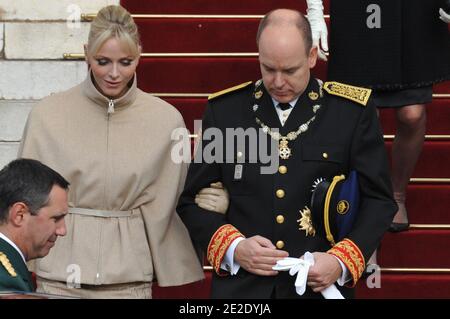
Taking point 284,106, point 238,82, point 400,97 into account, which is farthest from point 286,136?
point 238,82

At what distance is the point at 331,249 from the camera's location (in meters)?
4.41

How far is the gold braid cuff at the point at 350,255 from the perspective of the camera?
4.38 metres

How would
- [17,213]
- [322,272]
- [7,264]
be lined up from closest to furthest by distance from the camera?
[7,264] < [17,213] < [322,272]

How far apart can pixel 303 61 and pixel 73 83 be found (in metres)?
2.70

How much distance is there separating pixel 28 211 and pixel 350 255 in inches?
43.3

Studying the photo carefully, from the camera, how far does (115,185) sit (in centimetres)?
471

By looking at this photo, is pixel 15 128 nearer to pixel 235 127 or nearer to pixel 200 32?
pixel 200 32

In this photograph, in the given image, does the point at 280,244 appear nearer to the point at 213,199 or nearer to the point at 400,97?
the point at 213,199

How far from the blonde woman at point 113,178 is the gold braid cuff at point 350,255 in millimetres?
685

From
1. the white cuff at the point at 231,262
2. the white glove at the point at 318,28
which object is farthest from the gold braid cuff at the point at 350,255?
the white glove at the point at 318,28

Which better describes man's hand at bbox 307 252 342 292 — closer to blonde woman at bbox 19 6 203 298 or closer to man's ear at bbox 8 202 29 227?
blonde woman at bbox 19 6 203 298

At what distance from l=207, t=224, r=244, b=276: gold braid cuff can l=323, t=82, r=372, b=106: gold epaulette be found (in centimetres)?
61

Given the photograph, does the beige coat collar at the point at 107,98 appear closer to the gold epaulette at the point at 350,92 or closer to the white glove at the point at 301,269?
the gold epaulette at the point at 350,92

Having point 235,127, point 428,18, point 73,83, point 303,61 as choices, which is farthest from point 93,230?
point 73,83
